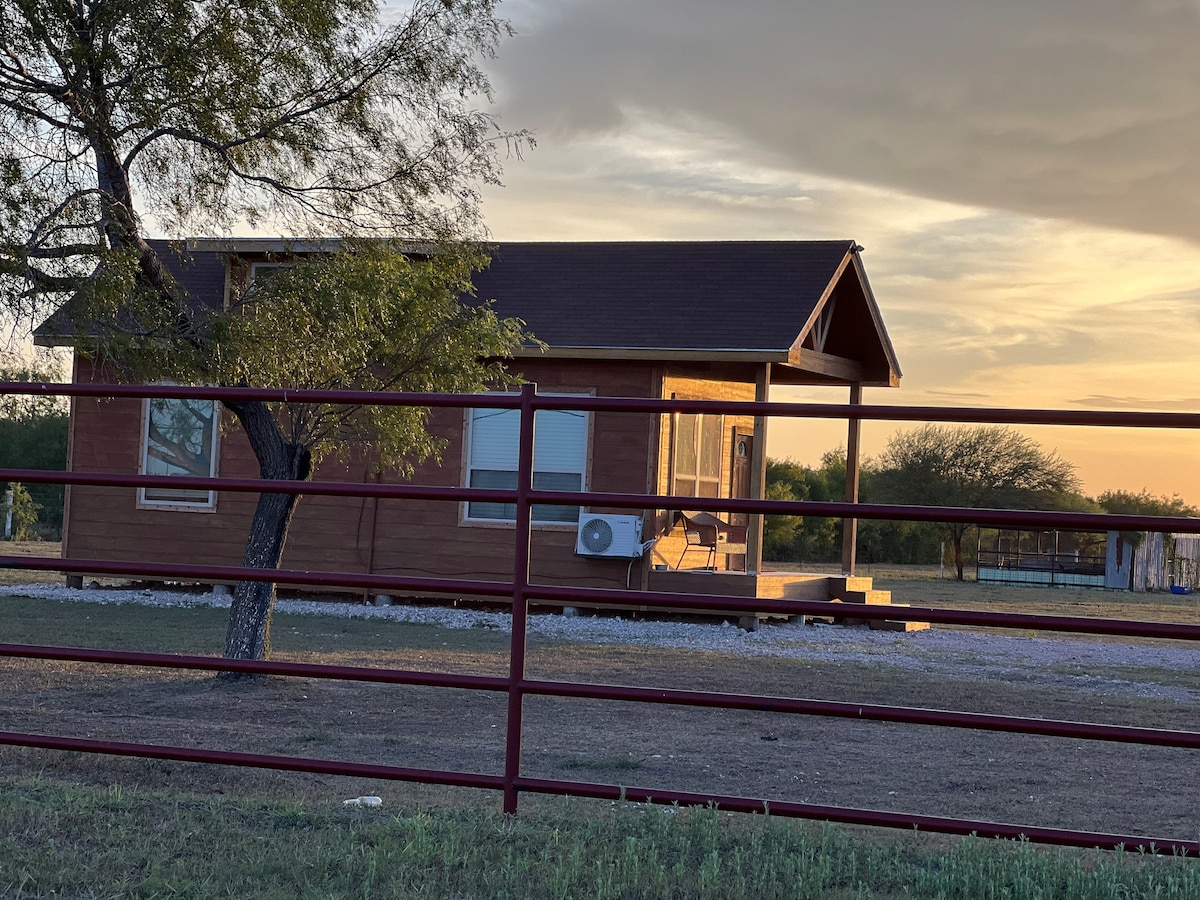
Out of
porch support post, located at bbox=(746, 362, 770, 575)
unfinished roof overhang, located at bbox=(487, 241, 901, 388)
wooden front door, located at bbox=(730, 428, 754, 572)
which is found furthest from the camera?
wooden front door, located at bbox=(730, 428, 754, 572)

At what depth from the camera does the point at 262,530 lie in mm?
9516

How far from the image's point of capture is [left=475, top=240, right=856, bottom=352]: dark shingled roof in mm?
15078

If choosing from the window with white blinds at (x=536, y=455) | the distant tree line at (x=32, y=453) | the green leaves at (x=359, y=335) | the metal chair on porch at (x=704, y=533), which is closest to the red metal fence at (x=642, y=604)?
the green leaves at (x=359, y=335)

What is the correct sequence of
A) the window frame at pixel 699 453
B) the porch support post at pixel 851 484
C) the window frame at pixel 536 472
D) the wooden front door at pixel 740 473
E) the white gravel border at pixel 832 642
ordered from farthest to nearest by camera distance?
the wooden front door at pixel 740 473 < the porch support post at pixel 851 484 < the window frame at pixel 699 453 < the window frame at pixel 536 472 < the white gravel border at pixel 832 642

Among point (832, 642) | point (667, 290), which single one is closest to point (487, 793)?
point (832, 642)

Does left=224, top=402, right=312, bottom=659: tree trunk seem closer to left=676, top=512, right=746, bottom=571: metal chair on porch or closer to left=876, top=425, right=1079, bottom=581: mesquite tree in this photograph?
left=676, top=512, right=746, bottom=571: metal chair on porch

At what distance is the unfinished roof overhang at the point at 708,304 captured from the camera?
15.0 m

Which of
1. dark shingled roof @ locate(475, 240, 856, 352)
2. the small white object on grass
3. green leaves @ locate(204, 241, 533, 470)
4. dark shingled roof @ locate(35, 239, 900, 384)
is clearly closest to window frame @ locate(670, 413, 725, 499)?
dark shingled roof @ locate(35, 239, 900, 384)

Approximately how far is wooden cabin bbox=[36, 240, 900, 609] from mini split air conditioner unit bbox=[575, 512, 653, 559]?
225 millimetres

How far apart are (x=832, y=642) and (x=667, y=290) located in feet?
16.0

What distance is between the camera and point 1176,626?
397 cm

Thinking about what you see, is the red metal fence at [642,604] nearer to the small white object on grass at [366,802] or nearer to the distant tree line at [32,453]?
the small white object on grass at [366,802]

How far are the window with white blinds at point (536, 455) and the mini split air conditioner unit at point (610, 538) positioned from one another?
489 mm

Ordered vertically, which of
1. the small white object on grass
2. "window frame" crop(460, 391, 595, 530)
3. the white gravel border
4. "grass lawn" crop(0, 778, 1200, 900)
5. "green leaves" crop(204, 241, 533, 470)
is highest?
"green leaves" crop(204, 241, 533, 470)
